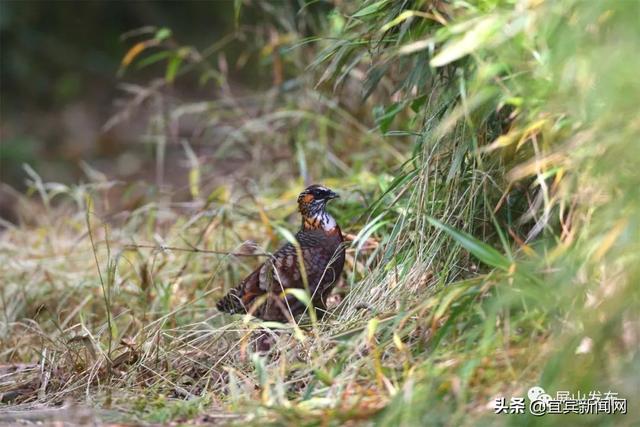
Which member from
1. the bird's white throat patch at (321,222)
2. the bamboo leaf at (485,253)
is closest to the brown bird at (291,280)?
the bird's white throat patch at (321,222)

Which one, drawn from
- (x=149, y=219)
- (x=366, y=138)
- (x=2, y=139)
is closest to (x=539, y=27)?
(x=366, y=138)

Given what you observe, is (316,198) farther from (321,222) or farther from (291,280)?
(291,280)

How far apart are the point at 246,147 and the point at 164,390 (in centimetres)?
251

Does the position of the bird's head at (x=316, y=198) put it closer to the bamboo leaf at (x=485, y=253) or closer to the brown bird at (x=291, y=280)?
the brown bird at (x=291, y=280)

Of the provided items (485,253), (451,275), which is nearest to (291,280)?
(451,275)

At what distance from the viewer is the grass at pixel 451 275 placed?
231 centimetres

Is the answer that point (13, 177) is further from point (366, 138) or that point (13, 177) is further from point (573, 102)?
point (573, 102)

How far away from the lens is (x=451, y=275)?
2.99 metres

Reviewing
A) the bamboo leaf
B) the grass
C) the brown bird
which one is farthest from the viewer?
the brown bird

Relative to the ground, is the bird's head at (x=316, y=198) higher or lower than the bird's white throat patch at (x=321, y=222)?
higher

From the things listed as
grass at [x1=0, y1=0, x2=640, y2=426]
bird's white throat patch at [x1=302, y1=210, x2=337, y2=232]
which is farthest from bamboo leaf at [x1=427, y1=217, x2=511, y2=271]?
bird's white throat patch at [x1=302, y1=210, x2=337, y2=232]

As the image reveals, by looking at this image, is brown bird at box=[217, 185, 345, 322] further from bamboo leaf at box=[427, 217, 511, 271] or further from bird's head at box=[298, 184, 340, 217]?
bamboo leaf at box=[427, 217, 511, 271]

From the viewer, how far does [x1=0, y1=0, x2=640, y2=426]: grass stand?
2.31 m

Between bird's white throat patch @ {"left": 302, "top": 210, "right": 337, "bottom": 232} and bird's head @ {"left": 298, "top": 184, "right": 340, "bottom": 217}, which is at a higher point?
bird's head @ {"left": 298, "top": 184, "right": 340, "bottom": 217}
